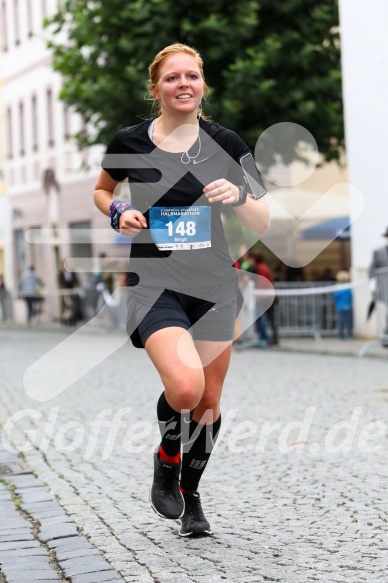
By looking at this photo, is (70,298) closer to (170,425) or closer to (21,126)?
(21,126)

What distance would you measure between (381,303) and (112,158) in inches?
480

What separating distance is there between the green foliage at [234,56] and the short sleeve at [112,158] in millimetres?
17391

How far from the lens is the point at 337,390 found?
39.8ft

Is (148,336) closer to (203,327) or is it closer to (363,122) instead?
(203,327)

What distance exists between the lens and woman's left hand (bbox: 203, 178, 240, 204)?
15.9 feet

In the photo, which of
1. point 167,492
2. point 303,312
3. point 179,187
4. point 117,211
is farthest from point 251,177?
point 303,312

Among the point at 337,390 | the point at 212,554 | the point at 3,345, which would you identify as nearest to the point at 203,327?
the point at 212,554

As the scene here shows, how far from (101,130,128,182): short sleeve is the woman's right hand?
1.28ft

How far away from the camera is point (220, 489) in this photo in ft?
21.9

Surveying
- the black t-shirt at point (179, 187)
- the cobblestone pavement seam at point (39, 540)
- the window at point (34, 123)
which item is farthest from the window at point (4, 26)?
the black t-shirt at point (179, 187)

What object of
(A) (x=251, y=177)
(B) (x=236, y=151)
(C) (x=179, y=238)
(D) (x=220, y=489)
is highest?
(B) (x=236, y=151)

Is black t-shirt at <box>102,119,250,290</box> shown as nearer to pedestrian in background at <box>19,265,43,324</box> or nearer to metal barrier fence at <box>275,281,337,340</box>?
metal barrier fence at <box>275,281,337,340</box>

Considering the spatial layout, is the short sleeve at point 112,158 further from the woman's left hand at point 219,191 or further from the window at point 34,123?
the window at point 34,123

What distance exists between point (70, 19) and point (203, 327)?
21113 mm
